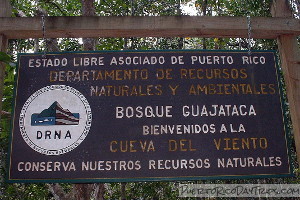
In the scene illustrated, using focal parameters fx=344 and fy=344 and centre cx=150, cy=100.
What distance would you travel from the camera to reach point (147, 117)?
3000 mm

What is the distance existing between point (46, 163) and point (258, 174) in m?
1.76

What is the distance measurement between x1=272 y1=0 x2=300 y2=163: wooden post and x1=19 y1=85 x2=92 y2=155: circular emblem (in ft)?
5.95

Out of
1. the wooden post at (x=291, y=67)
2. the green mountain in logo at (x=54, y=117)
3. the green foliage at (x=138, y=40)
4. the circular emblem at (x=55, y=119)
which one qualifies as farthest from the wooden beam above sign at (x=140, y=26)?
the green foliage at (x=138, y=40)

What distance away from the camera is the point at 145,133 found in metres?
2.95

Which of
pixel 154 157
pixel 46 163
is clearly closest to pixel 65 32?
pixel 46 163

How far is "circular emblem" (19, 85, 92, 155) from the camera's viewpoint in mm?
2904

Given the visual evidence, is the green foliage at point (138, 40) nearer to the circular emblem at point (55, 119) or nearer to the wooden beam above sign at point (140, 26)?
the wooden beam above sign at point (140, 26)

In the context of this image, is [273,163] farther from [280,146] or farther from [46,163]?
[46,163]

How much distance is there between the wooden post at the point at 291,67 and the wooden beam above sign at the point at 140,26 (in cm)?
11

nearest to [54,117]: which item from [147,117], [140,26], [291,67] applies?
[147,117]

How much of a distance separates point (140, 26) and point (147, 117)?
0.87 m

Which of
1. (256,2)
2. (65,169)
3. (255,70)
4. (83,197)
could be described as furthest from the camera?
(256,2)

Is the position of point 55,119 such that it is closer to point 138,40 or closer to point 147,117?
point 147,117

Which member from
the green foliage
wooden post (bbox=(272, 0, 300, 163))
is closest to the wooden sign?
wooden post (bbox=(272, 0, 300, 163))
